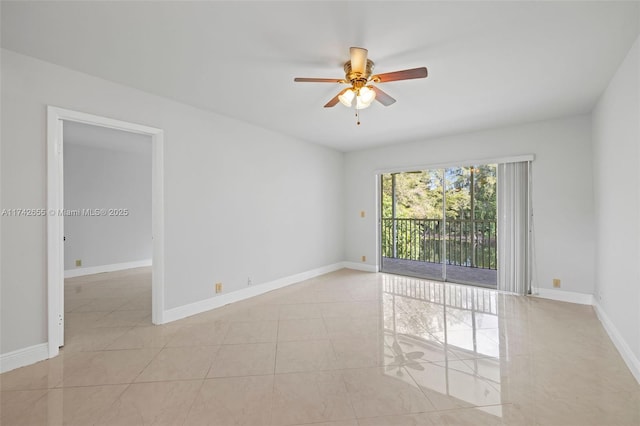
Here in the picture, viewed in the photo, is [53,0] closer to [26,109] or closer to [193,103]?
[26,109]

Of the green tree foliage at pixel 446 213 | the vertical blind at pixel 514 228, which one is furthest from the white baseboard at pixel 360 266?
the vertical blind at pixel 514 228

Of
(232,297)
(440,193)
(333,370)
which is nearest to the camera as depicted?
(333,370)

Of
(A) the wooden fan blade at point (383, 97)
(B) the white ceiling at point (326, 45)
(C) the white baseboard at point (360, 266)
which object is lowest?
(C) the white baseboard at point (360, 266)

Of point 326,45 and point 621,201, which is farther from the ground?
point 326,45

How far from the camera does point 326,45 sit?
6.93 ft

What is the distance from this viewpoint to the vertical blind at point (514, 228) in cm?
405

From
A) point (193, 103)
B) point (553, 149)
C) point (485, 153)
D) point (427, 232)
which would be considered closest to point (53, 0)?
point (193, 103)

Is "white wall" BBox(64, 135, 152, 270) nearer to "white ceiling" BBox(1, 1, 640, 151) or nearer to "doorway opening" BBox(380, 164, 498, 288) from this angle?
"white ceiling" BBox(1, 1, 640, 151)

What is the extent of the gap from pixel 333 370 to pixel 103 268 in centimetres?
590

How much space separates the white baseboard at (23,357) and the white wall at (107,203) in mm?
3737

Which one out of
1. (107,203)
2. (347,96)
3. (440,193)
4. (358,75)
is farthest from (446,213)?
(107,203)

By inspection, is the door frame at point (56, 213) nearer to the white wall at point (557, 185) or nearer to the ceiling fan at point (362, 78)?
the ceiling fan at point (362, 78)

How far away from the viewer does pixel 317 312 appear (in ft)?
11.3

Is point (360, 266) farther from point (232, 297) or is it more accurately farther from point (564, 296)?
point (564, 296)
